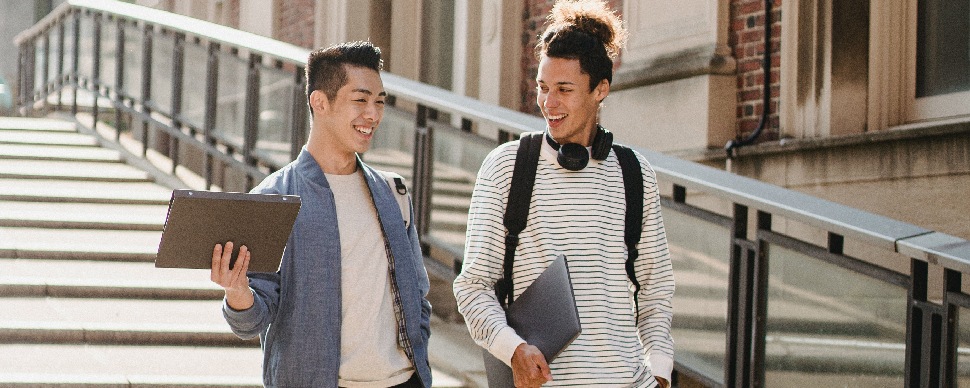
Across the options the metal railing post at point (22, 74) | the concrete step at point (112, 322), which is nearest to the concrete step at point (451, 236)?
the concrete step at point (112, 322)

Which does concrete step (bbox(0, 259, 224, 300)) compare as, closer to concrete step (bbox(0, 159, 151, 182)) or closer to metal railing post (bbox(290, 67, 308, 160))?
metal railing post (bbox(290, 67, 308, 160))

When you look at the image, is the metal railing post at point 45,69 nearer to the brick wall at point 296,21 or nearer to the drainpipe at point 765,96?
the brick wall at point 296,21

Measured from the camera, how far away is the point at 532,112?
9898 mm

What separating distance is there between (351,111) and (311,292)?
0.43 metres

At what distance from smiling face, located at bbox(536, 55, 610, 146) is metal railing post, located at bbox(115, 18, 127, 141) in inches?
319

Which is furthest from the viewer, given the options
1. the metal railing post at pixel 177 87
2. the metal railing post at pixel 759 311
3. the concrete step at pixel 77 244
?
the metal railing post at pixel 177 87

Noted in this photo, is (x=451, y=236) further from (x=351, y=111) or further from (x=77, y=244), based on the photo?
(x=351, y=111)

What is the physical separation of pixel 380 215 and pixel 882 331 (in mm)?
1848

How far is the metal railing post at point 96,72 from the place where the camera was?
11.0m

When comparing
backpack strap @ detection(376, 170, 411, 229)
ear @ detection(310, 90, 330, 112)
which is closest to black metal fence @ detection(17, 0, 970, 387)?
backpack strap @ detection(376, 170, 411, 229)

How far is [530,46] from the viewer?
10.1 metres

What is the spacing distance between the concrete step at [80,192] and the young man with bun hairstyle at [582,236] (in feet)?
18.2

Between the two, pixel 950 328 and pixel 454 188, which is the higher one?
pixel 454 188

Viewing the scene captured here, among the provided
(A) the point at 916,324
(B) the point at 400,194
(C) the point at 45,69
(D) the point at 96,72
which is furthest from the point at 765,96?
(C) the point at 45,69
